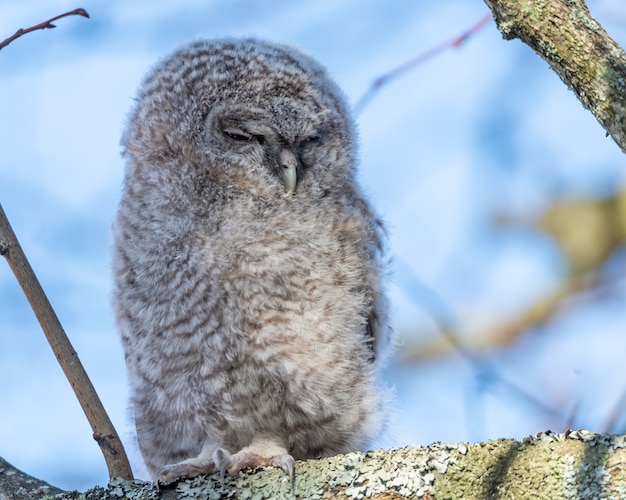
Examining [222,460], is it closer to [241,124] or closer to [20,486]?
[20,486]

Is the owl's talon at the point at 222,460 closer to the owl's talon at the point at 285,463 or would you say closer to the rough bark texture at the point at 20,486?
the owl's talon at the point at 285,463

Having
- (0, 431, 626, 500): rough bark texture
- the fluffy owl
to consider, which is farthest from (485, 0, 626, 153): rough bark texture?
the fluffy owl

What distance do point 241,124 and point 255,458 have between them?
1.19 meters

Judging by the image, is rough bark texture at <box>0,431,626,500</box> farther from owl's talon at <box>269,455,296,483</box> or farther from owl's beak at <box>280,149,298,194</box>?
owl's beak at <box>280,149,298,194</box>

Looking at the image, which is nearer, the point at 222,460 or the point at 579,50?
the point at 579,50

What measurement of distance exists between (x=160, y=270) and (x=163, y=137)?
507mm

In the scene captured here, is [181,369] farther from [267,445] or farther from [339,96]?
[339,96]

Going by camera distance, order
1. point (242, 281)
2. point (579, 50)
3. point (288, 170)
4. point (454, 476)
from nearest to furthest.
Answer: point (579, 50) < point (454, 476) < point (242, 281) < point (288, 170)

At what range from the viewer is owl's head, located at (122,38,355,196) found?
294 centimetres

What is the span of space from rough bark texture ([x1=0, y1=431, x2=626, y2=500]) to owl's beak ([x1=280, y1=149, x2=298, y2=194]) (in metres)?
1.11

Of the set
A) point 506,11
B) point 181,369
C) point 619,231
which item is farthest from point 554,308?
point 506,11

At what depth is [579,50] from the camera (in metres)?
1.59

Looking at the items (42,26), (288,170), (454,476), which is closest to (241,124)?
(288,170)

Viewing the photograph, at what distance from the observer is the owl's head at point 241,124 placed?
2.94m
